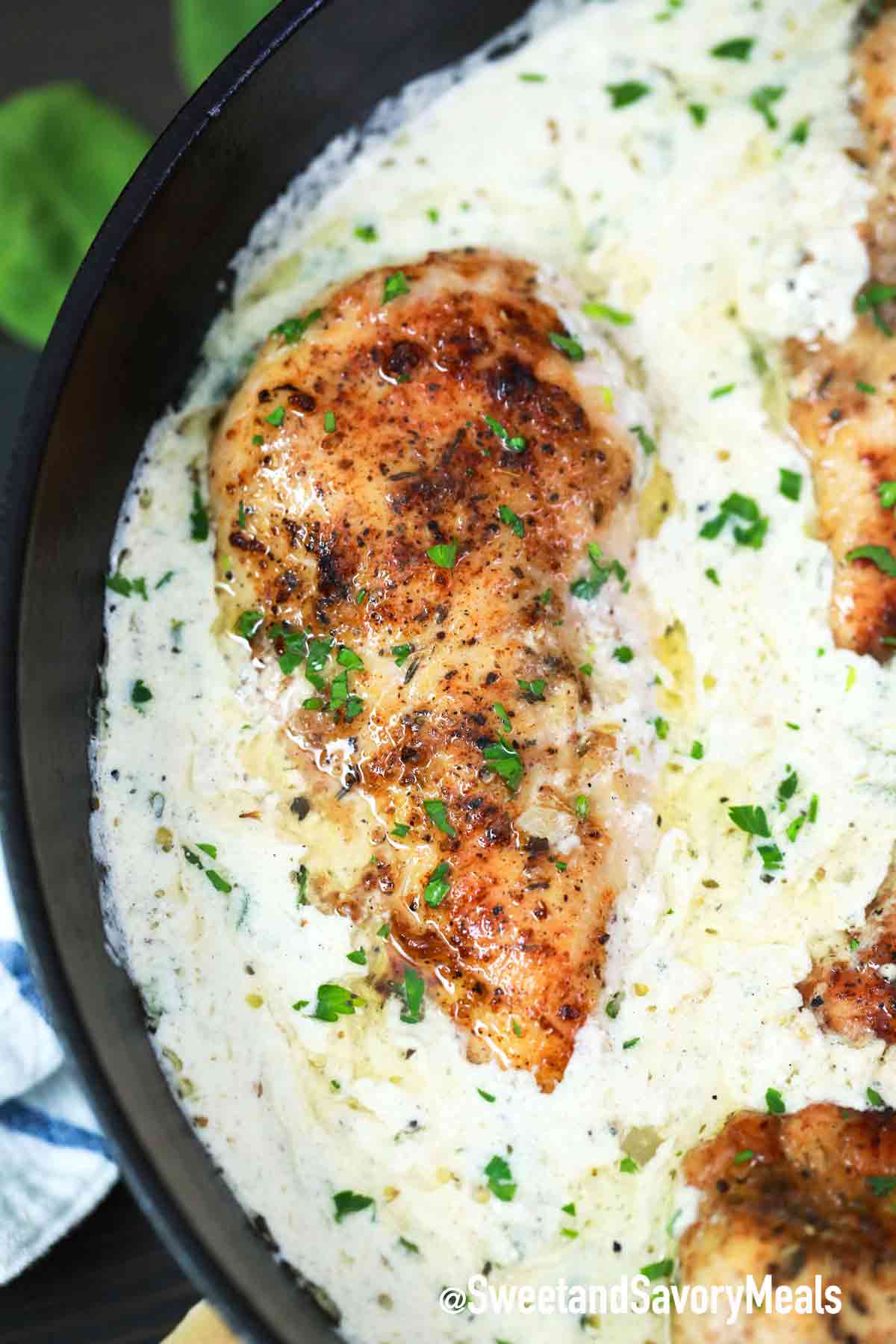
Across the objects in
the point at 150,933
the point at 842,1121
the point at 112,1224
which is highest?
the point at 150,933

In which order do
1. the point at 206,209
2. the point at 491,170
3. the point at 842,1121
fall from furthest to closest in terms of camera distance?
1. the point at 491,170
2. the point at 206,209
3. the point at 842,1121

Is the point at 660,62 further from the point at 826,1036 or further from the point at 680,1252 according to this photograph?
the point at 680,1252

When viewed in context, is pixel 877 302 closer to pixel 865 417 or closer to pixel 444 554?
pixel 865 417

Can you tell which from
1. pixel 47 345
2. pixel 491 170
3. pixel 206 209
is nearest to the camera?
pixel 47 345

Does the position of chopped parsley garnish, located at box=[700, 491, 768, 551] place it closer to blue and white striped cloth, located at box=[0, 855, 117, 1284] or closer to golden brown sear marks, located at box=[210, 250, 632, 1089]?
golden brown sear marks, located at box=[210, 250, 632, 1089]

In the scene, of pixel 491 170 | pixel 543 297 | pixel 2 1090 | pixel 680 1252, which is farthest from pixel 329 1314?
pixel 491 170

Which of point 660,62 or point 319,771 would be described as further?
point 660,62

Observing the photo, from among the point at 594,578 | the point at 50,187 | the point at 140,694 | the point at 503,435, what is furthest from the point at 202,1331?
the point at 50,187
